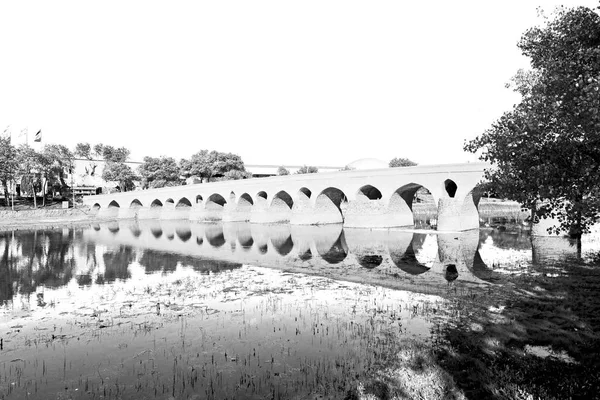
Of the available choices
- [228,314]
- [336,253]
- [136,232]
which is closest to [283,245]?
[336,253]

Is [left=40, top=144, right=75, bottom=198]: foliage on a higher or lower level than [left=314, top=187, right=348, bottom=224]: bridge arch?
higher

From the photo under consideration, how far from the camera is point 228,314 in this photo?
1278cm

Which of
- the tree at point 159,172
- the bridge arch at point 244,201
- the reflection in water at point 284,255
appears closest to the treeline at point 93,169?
the tree at point 159,172

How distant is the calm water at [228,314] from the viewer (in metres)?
8.12

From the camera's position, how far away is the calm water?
8117mm

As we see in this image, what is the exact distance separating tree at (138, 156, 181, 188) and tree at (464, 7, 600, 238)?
85143 mm

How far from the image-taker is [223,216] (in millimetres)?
59531

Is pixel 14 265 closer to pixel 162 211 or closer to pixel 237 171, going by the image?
pixel 162 211

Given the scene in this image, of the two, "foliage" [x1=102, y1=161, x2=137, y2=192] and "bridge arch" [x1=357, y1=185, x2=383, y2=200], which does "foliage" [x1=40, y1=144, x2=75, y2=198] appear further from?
"bridge arch" [x1=357, y1=185, x2=383, y2=200]

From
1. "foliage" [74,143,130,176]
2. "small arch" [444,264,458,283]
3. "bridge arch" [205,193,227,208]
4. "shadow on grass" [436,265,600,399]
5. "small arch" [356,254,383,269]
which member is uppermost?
"foliage" [74,143,130,176]

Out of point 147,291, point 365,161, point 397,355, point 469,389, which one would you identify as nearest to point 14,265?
point 147,291

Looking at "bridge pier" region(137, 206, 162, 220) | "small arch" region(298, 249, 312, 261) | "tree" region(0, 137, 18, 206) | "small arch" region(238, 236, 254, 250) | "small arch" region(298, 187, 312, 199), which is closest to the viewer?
"small arch" region(298, 249, 312, 261)

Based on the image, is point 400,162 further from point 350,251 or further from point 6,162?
point 6,162

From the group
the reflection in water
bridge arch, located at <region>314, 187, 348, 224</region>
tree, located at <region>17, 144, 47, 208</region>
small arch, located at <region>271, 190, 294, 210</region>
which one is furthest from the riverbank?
bridge arch, located at <region>314, 187, 348, 224</region>
